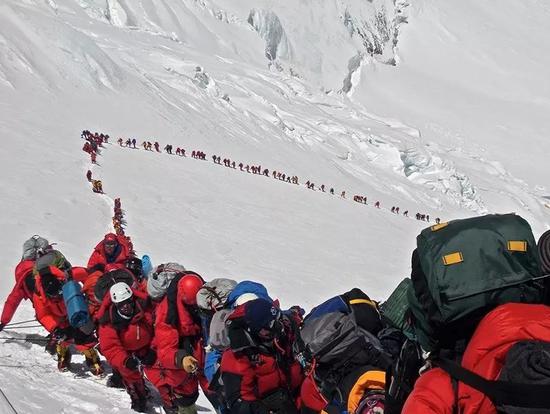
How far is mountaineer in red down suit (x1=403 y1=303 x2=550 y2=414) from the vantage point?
4.80 ft

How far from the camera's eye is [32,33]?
30609 mm

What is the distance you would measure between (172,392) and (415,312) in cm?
328

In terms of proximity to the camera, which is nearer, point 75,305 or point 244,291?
point 244,291

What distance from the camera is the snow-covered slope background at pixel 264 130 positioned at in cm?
1195

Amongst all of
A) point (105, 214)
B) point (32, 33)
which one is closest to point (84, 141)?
point (105, 214)

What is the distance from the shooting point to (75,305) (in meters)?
5.16

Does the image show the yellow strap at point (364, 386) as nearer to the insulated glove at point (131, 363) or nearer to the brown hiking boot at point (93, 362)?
the insulated glove at point (131, 363)

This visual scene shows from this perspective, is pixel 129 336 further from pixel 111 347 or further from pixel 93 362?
pixel 93 362

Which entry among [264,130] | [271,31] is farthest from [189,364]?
[271,31]

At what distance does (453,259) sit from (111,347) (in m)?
3.54

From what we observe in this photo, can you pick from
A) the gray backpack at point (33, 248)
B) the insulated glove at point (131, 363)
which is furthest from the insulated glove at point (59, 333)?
the insulated glove at point (131, 363)

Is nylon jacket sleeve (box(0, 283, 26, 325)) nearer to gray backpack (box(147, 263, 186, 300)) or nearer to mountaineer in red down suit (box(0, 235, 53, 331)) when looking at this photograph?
mountaineer in red down suit (box(0, 235, 53, 331))

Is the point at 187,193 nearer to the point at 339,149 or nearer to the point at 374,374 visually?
the point at 374,374

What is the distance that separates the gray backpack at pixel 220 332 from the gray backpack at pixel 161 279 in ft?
2.88
